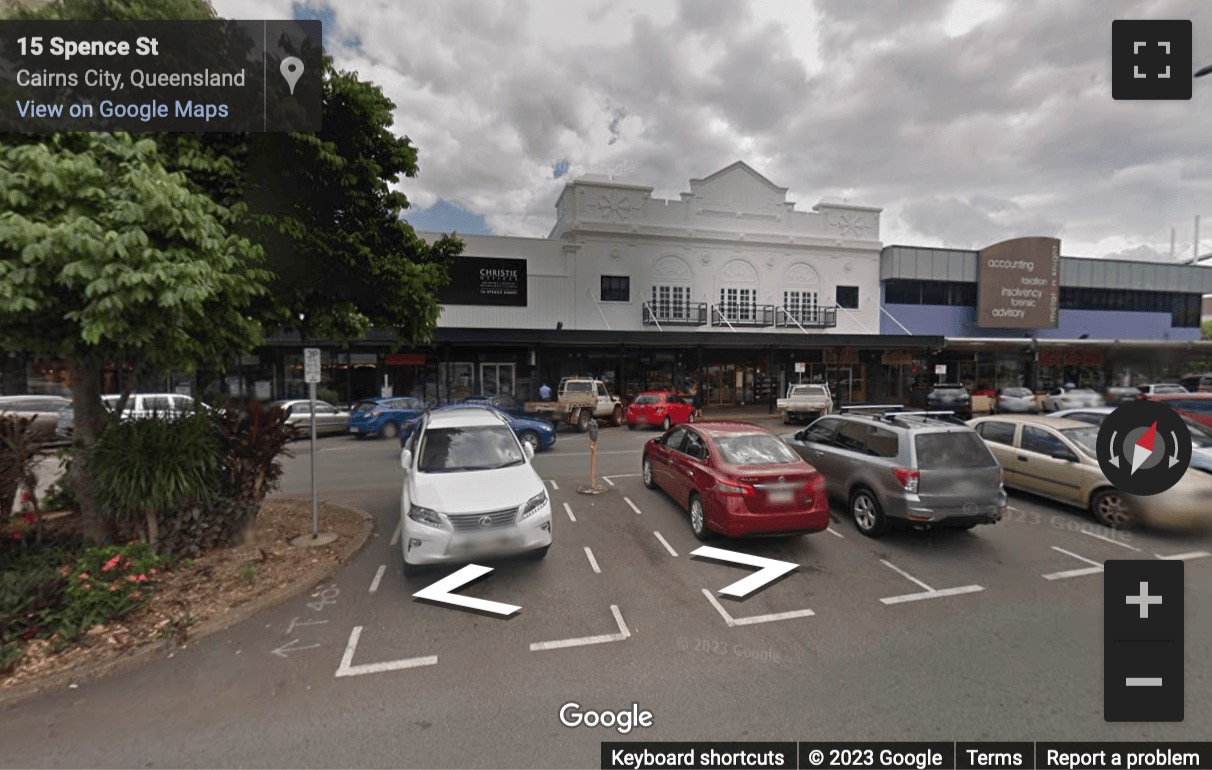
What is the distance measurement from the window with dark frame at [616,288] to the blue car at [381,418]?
1258 cm

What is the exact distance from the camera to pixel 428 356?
2186cm

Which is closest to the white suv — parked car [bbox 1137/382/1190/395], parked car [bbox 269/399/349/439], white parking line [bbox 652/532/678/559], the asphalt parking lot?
the asphalt parking lot

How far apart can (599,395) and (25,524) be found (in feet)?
49.4

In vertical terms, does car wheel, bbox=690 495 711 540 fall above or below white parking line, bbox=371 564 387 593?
above

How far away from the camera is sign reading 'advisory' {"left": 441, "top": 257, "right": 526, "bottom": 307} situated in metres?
23.3

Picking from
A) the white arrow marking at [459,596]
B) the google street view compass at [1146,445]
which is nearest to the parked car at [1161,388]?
the google street view compass at [1146,445]

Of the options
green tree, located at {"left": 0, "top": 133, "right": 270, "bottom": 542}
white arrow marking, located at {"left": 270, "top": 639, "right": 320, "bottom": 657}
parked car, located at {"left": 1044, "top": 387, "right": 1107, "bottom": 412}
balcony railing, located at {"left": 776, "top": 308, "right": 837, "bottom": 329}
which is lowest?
white arrow marking, located at {"left": 270, "top": 639, "right": 320, "bottom": 657}

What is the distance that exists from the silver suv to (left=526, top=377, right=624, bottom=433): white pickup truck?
37.6ft

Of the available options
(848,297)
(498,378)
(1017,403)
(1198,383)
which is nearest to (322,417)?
(498,378)

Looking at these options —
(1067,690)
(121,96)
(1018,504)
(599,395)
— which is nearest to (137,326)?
(121,96)

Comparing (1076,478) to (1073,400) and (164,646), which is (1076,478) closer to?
(164,646)

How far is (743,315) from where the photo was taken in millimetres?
27047

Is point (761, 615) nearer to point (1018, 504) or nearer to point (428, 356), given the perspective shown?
point (1018, 504)

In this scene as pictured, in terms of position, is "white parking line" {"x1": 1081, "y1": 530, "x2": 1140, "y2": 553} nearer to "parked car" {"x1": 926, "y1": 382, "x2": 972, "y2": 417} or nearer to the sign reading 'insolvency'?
"parked car" {"x1": 926, "y1": 382, "x2": 972, "y2": 417}
